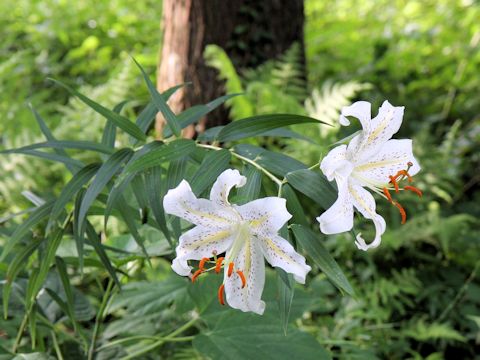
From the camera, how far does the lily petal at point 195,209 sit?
74cm

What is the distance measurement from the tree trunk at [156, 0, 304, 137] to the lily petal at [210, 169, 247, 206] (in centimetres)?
167

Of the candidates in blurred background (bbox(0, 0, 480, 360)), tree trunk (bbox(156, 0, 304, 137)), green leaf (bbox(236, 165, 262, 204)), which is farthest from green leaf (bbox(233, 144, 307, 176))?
tree trunk (bbox(156, 0, 304, 137))

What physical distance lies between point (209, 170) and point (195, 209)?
0.30 ft

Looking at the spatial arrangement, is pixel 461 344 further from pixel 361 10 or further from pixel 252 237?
pixel 361 10

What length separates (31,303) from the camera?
1.09 metres

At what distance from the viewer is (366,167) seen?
0.85m

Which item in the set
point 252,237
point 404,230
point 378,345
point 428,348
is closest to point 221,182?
point 252,237

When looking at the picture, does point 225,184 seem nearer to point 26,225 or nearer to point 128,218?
point 128,218

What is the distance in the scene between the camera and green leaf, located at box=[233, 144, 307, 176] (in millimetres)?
856

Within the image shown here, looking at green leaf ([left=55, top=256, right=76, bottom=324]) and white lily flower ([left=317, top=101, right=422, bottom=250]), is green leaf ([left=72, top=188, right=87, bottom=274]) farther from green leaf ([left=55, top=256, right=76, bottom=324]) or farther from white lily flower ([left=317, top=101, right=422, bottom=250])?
white lily flower ([left=317, top=101, right=422, bottom=250])

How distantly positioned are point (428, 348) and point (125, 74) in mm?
1725

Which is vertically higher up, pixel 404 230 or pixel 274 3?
pixel 274 3

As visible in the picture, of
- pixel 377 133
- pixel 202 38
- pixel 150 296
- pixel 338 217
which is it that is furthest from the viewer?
pixel 202 38

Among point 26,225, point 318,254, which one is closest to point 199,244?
point 318,254
